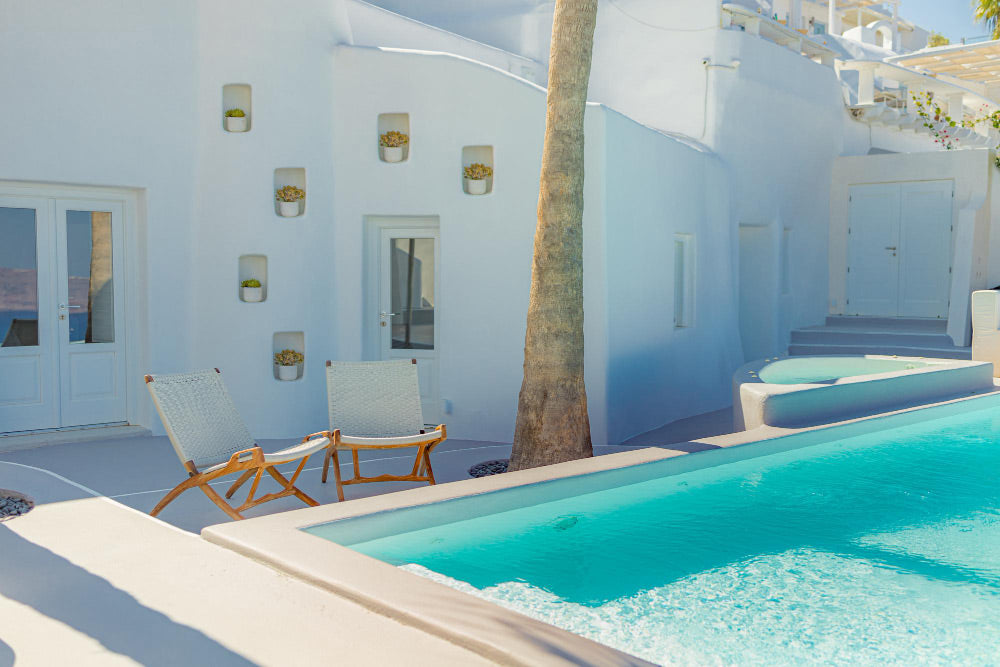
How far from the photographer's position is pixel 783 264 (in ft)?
51.2

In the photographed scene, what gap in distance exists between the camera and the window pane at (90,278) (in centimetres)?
902

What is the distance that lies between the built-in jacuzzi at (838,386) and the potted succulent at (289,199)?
4.76 m

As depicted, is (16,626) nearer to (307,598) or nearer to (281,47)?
(307,598)

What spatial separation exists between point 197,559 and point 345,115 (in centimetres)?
629

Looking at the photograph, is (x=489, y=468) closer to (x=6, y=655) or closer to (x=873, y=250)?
(x=6, y=655)

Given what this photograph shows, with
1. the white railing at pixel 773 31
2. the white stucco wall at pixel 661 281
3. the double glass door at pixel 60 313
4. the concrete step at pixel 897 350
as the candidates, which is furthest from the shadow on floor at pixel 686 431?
the white railing at pixel 773 31

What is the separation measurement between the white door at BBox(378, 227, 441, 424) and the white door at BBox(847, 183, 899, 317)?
999 centimetres

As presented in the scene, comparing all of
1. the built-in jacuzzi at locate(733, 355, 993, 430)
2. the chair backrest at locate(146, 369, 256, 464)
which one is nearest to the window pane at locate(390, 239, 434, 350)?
the built-in jacuzzi at locate(733, 355, 993, 430)

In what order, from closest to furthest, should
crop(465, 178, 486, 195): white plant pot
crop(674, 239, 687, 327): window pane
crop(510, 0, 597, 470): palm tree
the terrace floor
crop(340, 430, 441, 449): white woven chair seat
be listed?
the terrace floor → crop(340, 430, 441, 449): white woven chair seat → crop(510, 0, 597, 470): palm tree → crop(465, 178, 486, 195): white plant pot → crop(674, 239, 687, 327): window pane

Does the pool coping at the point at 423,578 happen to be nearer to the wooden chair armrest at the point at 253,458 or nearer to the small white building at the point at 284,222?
the wooden chair armrest at the point at 253,458

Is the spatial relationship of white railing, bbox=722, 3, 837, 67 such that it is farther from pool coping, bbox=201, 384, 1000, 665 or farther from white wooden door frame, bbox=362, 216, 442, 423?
pool coping, bbox=201, 384, 1000, 665

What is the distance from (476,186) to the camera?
9.34m

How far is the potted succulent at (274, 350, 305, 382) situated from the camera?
9.48 metres

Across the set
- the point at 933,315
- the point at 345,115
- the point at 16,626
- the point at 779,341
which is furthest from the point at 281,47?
the point at 933,315
